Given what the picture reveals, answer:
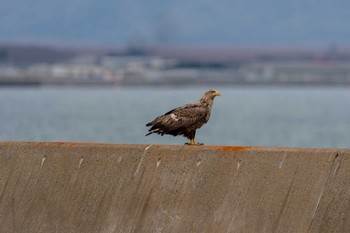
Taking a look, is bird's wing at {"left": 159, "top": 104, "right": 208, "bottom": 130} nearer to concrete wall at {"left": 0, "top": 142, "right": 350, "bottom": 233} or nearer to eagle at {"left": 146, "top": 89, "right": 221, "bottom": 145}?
eagle at {"left": 146, "top": 89, "right": 221, "bottom": 145}

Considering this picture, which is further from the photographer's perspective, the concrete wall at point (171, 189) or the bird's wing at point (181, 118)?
the bird's wing at point (181, 118)

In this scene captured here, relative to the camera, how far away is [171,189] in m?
11.4

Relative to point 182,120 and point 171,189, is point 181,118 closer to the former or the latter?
point 182,120

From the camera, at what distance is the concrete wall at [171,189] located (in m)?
10.5

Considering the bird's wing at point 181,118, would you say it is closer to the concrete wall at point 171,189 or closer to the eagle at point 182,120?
the eagle at point 182,120

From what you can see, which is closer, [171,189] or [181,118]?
[171,189]

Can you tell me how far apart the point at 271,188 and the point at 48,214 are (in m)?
2.24

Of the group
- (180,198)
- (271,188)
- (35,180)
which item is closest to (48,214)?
(35,180)

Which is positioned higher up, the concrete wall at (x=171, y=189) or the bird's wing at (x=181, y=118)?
the bird's wing at (x=181, y=118)

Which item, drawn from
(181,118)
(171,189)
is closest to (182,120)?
(181,118)

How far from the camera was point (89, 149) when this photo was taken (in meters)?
12.1

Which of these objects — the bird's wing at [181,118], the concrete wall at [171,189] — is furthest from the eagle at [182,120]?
the concrete wall at [171,189]

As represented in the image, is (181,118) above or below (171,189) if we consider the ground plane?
above

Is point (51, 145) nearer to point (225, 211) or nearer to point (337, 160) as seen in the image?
point (225, 211)
